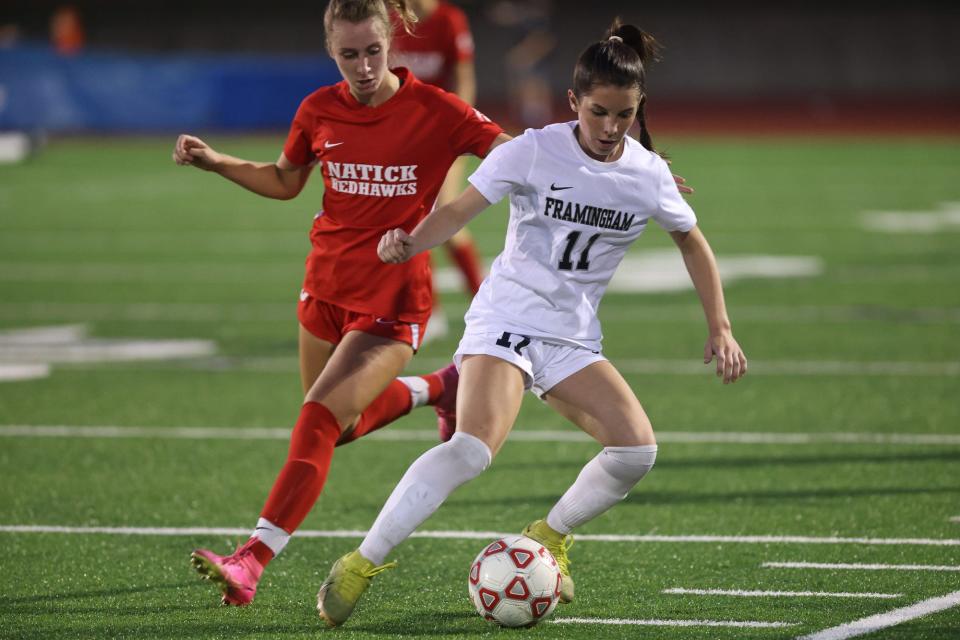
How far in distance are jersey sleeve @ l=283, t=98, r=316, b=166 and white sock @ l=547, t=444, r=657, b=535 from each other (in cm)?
164

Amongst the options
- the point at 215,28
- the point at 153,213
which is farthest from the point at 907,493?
the point at 215,28

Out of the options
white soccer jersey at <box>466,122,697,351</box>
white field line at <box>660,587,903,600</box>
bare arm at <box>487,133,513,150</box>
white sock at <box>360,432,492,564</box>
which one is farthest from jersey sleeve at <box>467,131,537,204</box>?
white field line at <box>660,587,903,600</box>

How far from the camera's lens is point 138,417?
8867 millimetres

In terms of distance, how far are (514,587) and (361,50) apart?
1933 mm

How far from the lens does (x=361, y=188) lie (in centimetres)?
571

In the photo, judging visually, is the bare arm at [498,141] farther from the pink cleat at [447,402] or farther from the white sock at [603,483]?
the pink cleat at [447,402]

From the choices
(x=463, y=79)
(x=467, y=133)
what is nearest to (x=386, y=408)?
(x=467, y=133)

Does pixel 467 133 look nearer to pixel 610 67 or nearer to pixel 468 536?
pixel 610 67

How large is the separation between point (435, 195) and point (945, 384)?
16.1 feet

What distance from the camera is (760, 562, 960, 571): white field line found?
5641 millimetres

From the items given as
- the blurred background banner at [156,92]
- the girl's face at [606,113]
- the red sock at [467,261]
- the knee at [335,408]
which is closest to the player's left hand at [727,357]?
the girl's face at [606,113]

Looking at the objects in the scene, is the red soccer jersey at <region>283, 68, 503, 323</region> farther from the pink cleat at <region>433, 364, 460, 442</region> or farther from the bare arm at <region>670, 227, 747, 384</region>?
the pink cleat at <region>433, 364, 460, 442</region>

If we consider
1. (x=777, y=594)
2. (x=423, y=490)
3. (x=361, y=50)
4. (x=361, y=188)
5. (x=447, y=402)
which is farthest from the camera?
(x=447, y=402)

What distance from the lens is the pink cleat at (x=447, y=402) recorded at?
6.85 metres
